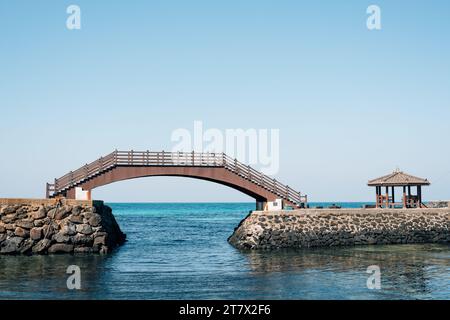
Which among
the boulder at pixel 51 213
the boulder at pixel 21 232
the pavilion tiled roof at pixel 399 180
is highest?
the pavilion tiled roof at pixel 399 180

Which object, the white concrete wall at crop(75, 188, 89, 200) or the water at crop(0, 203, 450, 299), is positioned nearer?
the water at crop(0, 203, 450, 299)

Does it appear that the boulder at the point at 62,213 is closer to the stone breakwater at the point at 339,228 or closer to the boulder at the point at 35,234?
the boulder at the point at 35,234

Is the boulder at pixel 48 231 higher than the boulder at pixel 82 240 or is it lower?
higher

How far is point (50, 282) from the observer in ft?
70.2

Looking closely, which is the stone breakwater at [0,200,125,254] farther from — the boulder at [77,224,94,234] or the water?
the water

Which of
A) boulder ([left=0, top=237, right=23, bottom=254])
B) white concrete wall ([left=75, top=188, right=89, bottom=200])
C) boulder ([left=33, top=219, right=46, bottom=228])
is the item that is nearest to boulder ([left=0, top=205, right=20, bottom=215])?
boulder ([left=33, top=219, right=46, bottom=228])

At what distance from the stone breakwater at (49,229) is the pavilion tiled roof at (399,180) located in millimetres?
21087

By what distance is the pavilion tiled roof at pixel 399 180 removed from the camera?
38.5 metres

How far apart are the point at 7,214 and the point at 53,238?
125 inches

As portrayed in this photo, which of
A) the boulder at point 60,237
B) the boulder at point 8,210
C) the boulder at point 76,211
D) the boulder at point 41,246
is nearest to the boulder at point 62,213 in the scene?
the boulder at point 76,211

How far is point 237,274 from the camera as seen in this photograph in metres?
24.0

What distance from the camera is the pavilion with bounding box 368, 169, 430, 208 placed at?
38.6 meters

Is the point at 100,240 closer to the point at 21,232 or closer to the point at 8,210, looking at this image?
the point at 21,232

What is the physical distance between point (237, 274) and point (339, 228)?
44.5 feet
